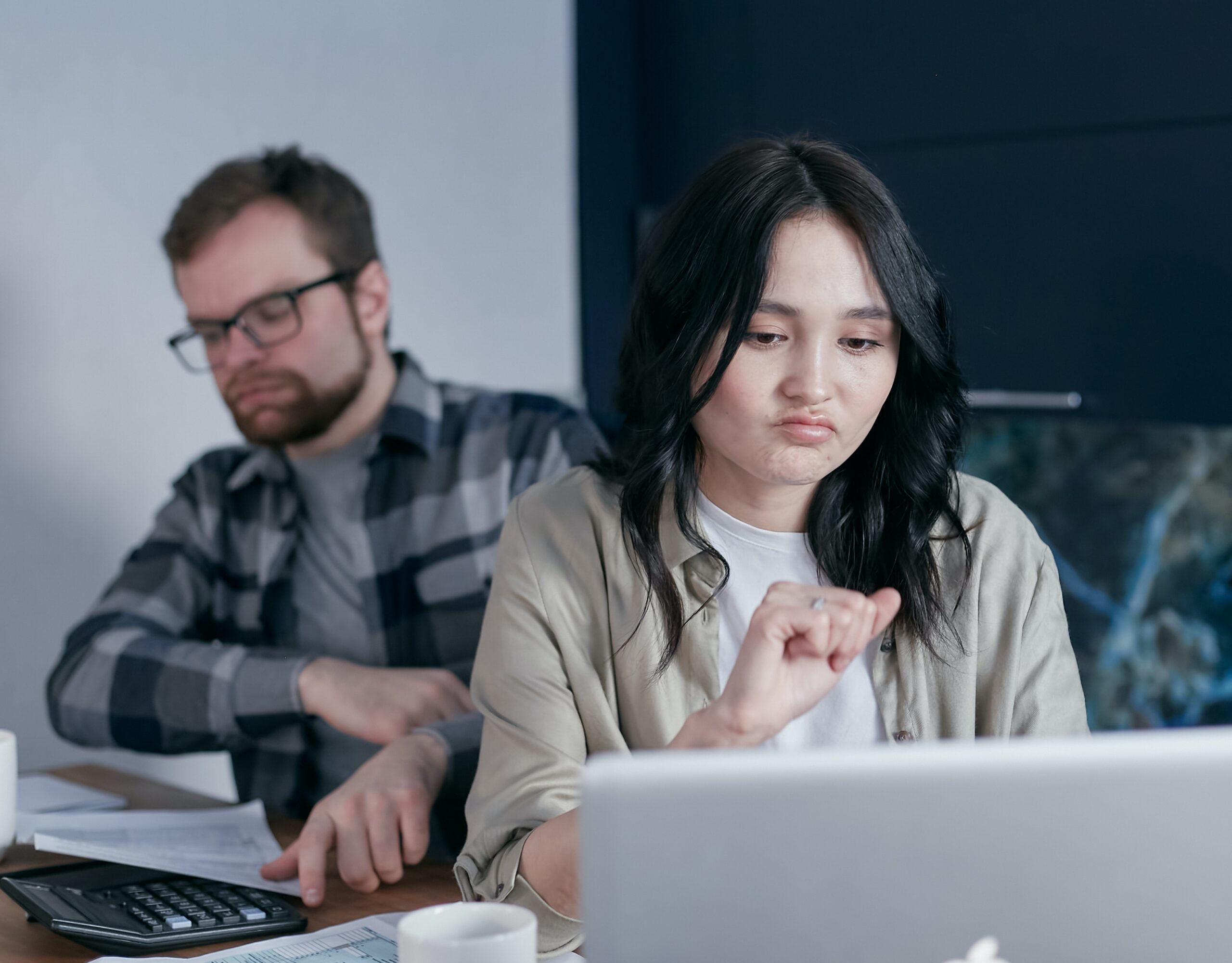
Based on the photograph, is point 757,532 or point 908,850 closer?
point 908,850

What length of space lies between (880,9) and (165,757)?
2011mm

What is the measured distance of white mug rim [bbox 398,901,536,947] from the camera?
0.74m

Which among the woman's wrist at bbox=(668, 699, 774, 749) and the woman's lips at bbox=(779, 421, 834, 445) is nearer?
the woman's wrist at bbox=(668, 699, 774, 749)

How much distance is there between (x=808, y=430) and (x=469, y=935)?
53 cm

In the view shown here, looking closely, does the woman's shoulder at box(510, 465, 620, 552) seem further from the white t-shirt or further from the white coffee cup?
the white coffee cup

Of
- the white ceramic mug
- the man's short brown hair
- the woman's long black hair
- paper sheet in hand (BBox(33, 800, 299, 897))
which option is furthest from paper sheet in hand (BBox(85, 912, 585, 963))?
the man's short brown hair

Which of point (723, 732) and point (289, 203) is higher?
point (289, 203)

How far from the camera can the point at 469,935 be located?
2.52 ft

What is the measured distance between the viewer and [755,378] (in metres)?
1.10

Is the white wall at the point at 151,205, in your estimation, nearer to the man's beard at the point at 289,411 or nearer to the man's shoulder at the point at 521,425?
the man's beard at the point at 289,411

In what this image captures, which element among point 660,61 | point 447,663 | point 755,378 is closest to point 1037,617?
point 755,378

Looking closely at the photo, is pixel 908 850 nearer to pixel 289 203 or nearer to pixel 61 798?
pixel 61 798

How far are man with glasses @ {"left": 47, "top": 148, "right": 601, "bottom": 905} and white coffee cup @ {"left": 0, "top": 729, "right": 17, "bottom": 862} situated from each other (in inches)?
13.9

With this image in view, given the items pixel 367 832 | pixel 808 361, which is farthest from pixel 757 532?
pixel 367 832
